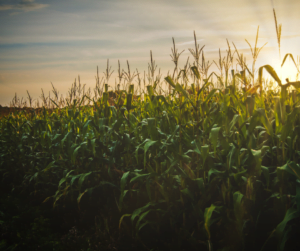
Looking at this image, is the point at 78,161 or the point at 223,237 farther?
the point at 78,161

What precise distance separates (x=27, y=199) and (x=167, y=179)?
2.52m

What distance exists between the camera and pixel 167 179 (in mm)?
2092

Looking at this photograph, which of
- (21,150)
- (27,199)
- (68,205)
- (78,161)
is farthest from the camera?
(21,150)

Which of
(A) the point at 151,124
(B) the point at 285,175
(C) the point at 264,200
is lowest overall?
(C) the point at 264,200

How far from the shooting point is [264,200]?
70.2 inches

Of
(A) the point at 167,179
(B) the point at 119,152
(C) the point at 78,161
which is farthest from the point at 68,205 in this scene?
(A) the point at 167,179

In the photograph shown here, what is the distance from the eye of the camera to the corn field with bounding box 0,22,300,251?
1646 mm

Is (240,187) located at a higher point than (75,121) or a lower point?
lower

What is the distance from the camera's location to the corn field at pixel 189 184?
5.40 feet

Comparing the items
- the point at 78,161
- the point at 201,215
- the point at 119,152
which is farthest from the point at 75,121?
the point at 201,215

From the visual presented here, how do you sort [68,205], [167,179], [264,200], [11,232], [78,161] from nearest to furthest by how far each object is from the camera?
[264,200], [167,179], [11,232], [68,205], [78,161]

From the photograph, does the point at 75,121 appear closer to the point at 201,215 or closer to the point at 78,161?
the point at 78,161

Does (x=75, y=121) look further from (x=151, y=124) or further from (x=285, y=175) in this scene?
(x=285, y=175)

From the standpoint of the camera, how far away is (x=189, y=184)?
6.59 ft
